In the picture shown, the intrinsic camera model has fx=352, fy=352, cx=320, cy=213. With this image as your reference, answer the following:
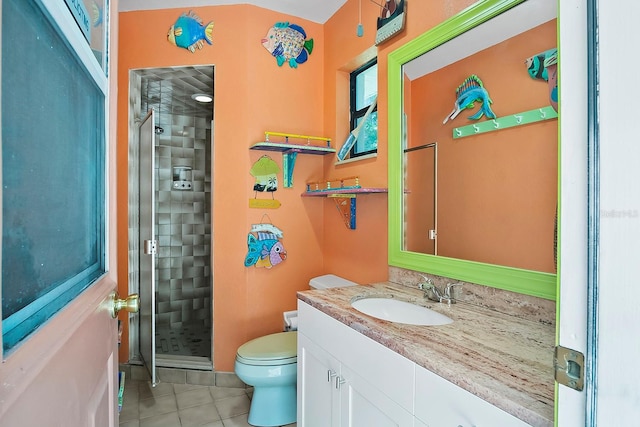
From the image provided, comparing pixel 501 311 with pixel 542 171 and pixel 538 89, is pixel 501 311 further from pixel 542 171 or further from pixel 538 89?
pixel 538 89

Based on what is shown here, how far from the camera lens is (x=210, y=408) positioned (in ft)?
7.29

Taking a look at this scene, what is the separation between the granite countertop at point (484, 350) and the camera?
2.44 feet

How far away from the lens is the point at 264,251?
96.2 inches

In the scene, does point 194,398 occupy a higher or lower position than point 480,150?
lower

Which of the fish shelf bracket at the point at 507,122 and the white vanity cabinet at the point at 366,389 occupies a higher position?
the fish shelf bracket at the point at 507,122

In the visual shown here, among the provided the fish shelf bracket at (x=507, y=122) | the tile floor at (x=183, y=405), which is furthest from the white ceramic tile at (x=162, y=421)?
the fish shelf bracket at (x=507, y=122)

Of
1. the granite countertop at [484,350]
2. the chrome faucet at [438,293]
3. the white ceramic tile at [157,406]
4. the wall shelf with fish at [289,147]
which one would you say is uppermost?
the wall shelf with fish at [289,147]

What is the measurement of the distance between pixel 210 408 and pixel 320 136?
78.4 inches

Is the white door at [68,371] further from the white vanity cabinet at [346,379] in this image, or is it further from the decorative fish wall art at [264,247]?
the decorative fish wall art at [264,247]

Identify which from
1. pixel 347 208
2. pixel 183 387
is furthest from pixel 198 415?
pixel 347 208

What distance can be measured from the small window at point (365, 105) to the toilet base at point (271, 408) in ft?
4.93

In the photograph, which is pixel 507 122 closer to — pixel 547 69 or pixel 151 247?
pixel 547 69

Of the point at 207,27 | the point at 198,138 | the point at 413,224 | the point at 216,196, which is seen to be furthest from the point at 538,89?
the point at 198,138

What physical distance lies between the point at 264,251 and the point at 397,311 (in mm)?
1179
